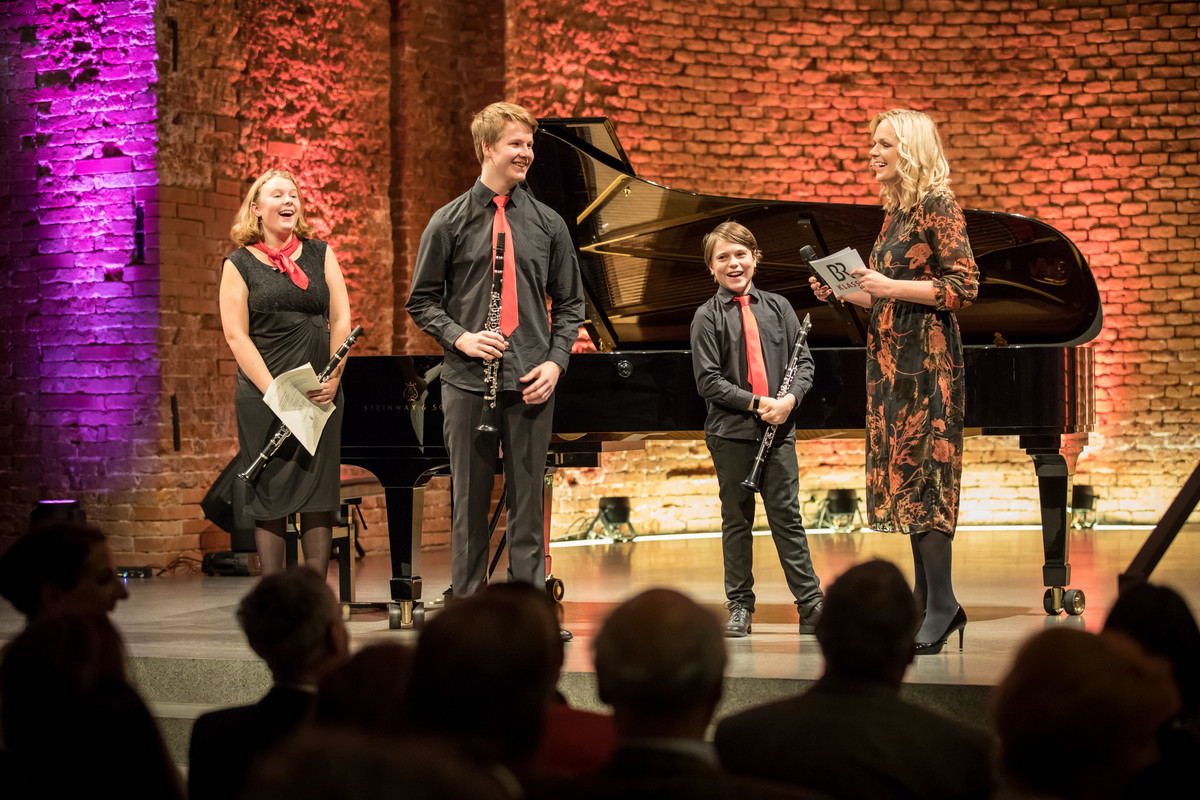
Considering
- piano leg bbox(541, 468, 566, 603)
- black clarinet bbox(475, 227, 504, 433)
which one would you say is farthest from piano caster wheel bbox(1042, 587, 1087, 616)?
black clarinet bbox(475, 227, 504, 433)

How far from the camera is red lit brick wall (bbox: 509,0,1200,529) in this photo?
29.7 ft

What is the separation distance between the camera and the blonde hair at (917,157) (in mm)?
3883

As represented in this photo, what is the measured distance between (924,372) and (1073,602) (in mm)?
1426

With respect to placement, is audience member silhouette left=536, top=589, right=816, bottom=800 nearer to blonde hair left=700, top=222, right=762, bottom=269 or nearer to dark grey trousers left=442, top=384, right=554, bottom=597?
dark grey trousers left=442, top=384, right=554, bottom=597

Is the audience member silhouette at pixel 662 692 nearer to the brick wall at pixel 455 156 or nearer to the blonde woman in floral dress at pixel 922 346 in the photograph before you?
the blonde woman in floral dress at pixel 922 346

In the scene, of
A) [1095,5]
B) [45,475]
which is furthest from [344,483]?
[1095,5]

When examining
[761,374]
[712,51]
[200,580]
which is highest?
[712,51]

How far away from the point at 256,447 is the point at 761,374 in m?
1.83

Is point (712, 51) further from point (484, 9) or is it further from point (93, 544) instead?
point (93, 544)

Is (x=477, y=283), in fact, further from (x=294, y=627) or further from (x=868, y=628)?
(x=868, y=628)

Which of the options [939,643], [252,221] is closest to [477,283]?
[252,221]

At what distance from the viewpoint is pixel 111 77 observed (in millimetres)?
6945

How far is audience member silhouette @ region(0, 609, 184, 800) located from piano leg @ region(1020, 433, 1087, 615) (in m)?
3.74

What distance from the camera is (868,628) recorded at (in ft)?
6.56
